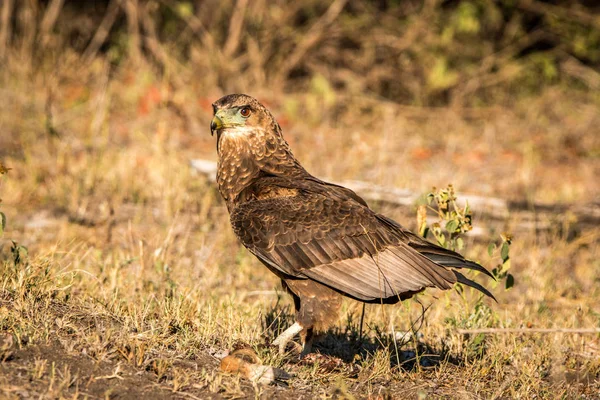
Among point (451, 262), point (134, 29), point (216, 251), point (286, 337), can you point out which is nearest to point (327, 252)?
point (286, 337)

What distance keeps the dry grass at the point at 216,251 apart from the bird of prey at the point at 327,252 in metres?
0.37

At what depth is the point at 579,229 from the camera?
7.41 metres

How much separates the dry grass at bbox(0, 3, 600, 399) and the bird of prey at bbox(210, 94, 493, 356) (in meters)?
0.37

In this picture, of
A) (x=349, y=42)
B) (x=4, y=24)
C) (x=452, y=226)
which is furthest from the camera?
(x=349, y=42)

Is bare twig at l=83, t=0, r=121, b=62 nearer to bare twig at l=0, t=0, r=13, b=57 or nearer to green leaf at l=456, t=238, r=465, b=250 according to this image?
bare twig at l=0, t=0, r=13, b=57

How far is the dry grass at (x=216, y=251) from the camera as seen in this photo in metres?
3.88

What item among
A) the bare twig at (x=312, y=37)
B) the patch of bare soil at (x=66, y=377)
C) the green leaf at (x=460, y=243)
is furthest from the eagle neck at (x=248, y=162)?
the bare twig at (x=312, y=37)

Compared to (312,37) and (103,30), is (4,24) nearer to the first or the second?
(103,30)

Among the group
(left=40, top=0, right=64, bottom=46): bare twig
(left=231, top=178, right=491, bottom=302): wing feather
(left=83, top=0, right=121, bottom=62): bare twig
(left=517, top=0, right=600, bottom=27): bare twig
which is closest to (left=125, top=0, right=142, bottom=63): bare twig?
(left=83, top=0, right=121, bottom=62): bare twig

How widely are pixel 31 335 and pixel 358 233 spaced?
6.09 feet

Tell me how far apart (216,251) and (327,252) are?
97.0 inches

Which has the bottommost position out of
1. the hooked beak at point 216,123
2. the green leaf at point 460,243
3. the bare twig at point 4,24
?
the green leaf at point 460,243

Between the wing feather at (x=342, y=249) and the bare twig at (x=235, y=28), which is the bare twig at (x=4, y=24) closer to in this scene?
the bare twig at (x=235, y=28)

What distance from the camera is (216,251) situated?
666 cm
